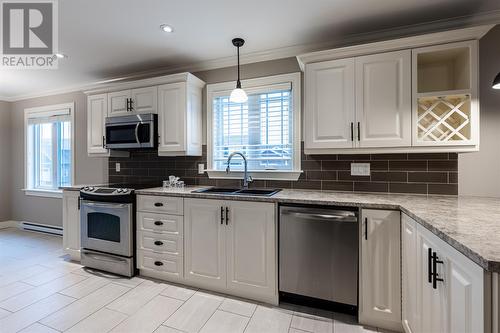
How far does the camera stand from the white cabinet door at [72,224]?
3.06 meters

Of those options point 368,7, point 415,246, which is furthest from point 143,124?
point 415,246

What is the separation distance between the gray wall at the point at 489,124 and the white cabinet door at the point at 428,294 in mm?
1209

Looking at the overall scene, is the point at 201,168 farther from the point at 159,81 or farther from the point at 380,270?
the point at 380,270

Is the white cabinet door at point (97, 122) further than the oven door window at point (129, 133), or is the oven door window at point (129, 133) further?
the white cabinet door at point (97, 122)

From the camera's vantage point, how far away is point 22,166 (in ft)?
15.4

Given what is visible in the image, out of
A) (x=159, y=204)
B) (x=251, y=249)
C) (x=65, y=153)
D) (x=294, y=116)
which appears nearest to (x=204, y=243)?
(x=251, y=249)

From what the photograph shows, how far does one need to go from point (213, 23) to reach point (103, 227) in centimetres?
240

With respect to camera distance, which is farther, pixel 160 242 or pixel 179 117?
pixel 179 117

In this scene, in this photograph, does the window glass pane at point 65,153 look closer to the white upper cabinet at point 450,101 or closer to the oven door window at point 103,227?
the oven door window at point 103,227

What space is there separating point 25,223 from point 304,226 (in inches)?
208

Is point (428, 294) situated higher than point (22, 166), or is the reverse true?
point (22, 166)

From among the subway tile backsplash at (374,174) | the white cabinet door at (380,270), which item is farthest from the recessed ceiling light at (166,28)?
the white cabinet door at (380,270)

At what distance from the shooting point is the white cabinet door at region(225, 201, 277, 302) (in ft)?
7.05

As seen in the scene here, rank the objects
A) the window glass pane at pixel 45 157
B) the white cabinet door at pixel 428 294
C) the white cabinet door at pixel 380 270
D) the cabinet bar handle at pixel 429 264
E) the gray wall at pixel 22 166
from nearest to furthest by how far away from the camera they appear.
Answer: the white cabinet door at pixel 428 294
the cabinet bar handle at pixel 429 264
the white cabinet door at pixel 380 270
the gray wall at pixel 22 166
the window glass pane at pixel 45 157
